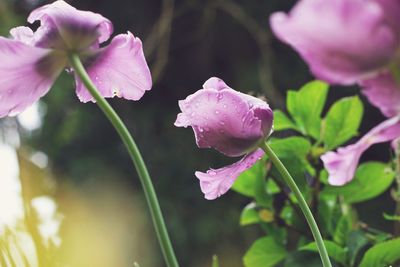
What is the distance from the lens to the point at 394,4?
6.6 inches

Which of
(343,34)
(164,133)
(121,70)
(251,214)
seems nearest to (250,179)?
(251,214)

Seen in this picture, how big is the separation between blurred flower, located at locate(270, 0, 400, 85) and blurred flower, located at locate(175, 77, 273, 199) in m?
0.08

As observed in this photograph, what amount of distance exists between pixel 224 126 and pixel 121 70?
59 mm

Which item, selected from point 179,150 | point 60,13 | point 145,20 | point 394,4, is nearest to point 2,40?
point 60,13

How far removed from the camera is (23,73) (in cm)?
26

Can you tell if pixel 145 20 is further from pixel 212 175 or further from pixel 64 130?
pixel 212 175

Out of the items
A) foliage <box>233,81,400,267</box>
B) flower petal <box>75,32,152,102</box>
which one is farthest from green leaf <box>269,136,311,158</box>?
flower petal <box>75,32,152,102</box>

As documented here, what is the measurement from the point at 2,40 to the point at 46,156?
2.28m

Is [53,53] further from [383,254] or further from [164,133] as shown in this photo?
[164,133]

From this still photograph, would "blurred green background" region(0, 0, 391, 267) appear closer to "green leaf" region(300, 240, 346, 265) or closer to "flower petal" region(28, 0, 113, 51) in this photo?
"green leaf" region(300, 240, 346, 265)

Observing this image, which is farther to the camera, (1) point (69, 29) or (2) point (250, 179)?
(2) point (250, 179)

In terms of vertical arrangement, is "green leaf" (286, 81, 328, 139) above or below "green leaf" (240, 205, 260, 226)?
above

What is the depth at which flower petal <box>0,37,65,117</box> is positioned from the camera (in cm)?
25

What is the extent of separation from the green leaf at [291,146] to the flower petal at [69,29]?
150 mm
